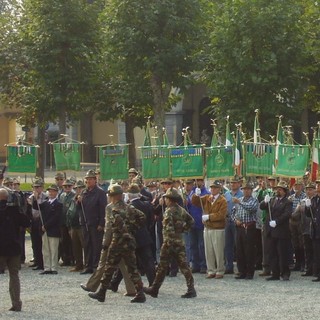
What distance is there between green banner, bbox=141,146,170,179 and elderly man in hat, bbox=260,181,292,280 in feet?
10.2

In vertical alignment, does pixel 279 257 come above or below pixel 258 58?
below

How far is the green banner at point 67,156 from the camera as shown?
24.1 m

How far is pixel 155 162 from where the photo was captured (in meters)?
22.5

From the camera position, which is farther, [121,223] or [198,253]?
[198,253]

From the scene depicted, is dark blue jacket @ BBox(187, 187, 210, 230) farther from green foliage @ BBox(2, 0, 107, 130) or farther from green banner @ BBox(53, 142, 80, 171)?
green foliage @ BBox(2, 0, 107, 130)

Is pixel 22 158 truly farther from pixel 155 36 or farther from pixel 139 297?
pixel 155 36

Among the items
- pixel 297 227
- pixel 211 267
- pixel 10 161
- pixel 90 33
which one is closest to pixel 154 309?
pixel 211 267

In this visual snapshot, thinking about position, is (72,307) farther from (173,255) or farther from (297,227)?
(297,227)

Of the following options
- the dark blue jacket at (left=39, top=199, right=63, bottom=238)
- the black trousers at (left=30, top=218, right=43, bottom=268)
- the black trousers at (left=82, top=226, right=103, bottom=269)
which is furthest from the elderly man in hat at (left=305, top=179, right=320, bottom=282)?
the black trousers at (left=30, top=218, right=43, bottom=268)

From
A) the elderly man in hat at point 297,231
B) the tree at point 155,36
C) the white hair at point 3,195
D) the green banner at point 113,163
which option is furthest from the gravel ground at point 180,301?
the tree at point 155,36

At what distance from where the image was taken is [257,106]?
32562 mm

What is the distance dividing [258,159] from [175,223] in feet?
16.9

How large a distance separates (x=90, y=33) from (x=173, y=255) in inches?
829

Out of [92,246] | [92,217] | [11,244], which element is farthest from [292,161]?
[11,244]
